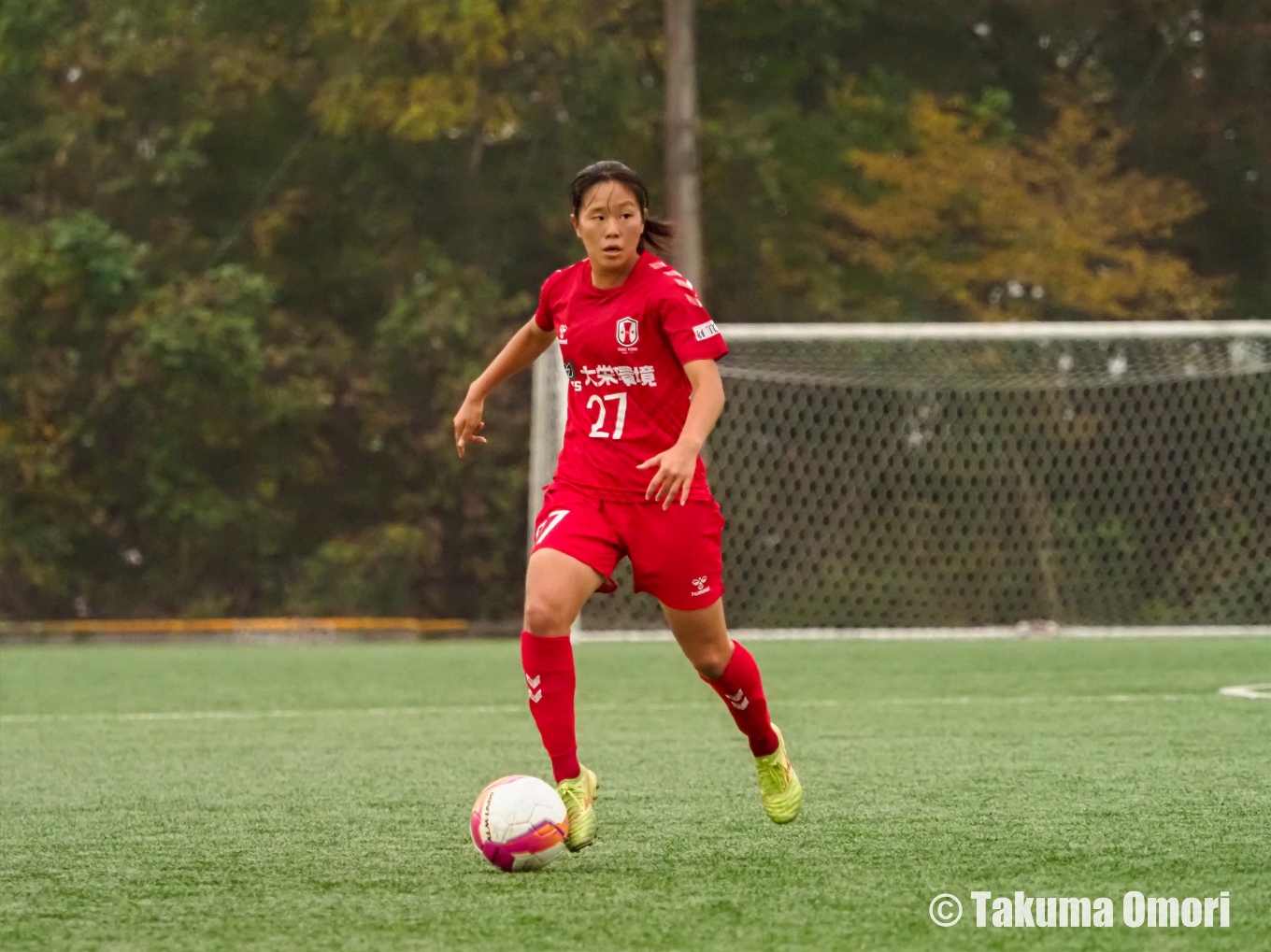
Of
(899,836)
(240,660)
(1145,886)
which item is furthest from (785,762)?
(240,660)

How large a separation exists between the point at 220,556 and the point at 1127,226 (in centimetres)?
1110

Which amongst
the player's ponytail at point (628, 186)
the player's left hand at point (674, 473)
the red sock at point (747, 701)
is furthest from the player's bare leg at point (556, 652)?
the player's ponytail at point (628, 186)

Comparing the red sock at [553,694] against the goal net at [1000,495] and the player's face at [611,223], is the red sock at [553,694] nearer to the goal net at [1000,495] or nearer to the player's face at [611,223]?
the player's face at [611,223]

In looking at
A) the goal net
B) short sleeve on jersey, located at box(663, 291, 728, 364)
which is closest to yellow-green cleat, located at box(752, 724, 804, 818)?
short sleeve on jersey, located at box(663, 291, 728, 364)

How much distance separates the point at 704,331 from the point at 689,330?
42mm

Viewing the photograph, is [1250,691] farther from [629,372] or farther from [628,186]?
[628,186]

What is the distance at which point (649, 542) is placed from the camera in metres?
4.57

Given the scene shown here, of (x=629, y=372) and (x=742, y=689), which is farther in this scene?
(x=742, y=689)

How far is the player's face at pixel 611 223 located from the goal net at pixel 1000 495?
12105 millimetres

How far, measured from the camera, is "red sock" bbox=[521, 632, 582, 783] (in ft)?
14.8

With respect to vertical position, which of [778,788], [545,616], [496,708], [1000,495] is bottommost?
[1000,495]

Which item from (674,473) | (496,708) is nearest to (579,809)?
(674,473)

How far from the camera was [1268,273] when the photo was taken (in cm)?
2208

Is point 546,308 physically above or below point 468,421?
above
